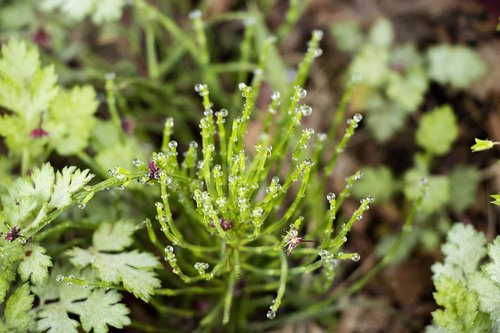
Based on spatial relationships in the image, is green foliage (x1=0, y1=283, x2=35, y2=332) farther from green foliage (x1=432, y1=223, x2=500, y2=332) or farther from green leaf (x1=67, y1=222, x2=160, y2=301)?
green foliage (x1=432, y1=223, x2=500, y2=332)

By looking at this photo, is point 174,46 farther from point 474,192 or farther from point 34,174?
point 474,192

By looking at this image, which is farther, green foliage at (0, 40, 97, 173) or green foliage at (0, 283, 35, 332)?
green foliage at (0, 40, 97, 173)

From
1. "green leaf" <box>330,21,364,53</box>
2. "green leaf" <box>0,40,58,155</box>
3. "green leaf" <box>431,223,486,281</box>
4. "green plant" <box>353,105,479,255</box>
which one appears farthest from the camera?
"green leaf" <box>330,21,364,53</box>

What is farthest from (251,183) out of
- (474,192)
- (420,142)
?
(474,192)

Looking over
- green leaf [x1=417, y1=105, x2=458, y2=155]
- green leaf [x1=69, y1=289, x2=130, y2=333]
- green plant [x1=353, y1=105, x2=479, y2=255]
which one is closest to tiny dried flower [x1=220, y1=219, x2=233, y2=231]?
green leaf [x1=69, y1=289, x2=130, y2=333]

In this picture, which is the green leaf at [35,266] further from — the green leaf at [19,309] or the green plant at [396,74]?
the green plant at [396,74]

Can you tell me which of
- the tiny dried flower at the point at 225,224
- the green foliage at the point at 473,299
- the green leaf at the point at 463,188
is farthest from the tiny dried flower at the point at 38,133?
the green leaf at the point at 463,188
